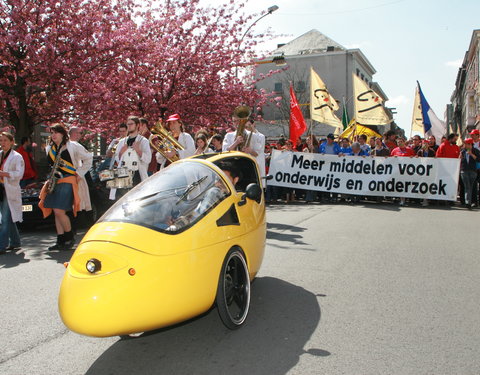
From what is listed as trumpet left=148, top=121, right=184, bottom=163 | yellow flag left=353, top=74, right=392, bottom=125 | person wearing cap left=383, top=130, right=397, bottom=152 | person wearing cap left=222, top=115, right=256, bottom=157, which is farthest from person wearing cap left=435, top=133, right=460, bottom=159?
trumpet left=148, top=121, right=184, bottom=163

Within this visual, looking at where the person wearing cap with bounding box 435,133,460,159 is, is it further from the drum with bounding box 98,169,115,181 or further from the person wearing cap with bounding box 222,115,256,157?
the drum with bounding box 98,169,115,181

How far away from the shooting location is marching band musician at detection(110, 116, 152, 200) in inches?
292

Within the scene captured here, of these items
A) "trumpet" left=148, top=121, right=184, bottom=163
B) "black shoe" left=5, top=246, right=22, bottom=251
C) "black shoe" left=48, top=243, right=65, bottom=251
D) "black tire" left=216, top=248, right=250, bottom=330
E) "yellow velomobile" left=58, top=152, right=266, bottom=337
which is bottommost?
"black shoe" left=5, top=246, right=22, bottom=251

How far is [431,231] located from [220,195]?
610cm

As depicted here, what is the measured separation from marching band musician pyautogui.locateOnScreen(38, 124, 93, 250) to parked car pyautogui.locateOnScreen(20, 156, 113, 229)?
71.6 inches

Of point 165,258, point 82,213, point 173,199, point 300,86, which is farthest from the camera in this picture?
point 300,86

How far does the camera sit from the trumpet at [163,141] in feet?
26.4

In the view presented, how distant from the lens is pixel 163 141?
8203 mm

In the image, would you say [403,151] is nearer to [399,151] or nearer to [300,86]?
[399,151]

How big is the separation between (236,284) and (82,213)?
629 cm

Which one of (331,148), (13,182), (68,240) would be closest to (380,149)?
(331,148)

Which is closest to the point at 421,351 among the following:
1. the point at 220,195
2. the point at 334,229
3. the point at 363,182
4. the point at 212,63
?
the point at 220,195

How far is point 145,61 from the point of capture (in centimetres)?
1842

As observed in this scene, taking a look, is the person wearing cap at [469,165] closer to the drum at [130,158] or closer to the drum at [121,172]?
the drum at [130,158]
